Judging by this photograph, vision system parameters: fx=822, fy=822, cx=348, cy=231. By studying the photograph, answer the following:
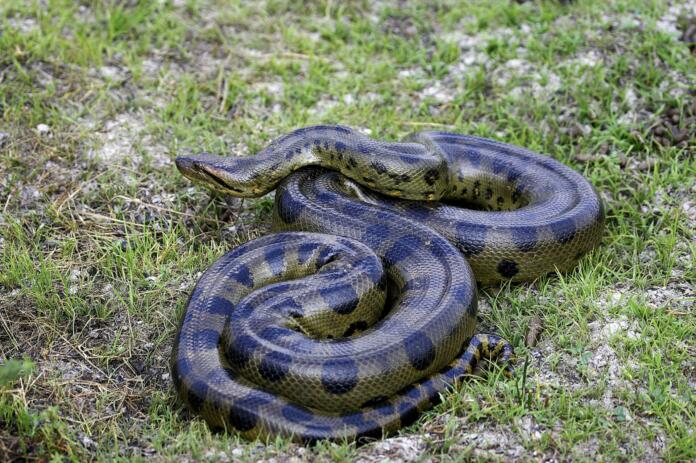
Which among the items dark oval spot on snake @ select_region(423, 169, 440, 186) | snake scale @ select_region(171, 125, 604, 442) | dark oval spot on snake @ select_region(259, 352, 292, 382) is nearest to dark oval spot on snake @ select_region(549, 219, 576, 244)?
snake scale @ select_region(171, 125, 604, 442)

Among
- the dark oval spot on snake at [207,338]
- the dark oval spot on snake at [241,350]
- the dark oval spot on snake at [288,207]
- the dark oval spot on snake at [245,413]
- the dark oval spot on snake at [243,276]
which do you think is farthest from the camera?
→ the dark oval spot on snake at [288,207]

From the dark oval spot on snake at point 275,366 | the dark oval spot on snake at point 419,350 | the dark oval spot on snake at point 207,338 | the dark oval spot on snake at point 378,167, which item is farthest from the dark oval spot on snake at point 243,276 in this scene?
the dark oval spot on snake at point 378,167

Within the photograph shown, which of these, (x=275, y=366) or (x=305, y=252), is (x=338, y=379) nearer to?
(x=275, y=366)

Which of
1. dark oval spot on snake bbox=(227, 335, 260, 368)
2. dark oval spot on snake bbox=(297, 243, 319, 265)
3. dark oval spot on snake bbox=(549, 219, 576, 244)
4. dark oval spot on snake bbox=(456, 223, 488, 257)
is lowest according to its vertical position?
dark oval spot on snake bbox=(227, 335, 260, 368)

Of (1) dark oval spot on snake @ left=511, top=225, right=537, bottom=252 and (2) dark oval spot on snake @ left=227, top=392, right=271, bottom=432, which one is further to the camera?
(1) dark oval spot on snake @ left=511, top=225, right=537, bottom=252

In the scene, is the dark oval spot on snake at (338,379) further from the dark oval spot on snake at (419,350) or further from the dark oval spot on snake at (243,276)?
the dark oval spot on snake at (243,276)

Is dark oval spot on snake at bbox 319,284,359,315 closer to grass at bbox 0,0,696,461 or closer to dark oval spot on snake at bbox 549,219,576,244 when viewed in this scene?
grass at bbox 0,0,696,461

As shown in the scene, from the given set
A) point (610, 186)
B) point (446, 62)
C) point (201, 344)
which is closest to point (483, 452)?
point (201, 344)
